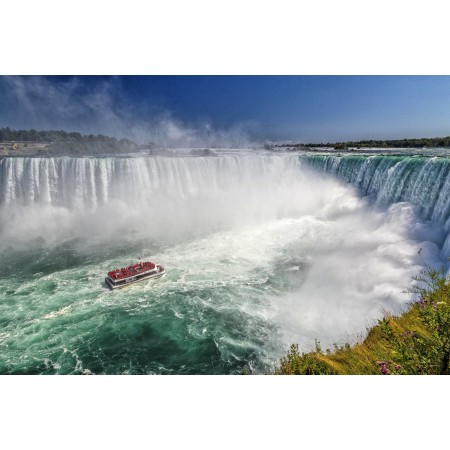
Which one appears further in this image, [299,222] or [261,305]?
[299,222]

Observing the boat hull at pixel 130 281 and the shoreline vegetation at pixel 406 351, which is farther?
the boat hull at pixel 130 281

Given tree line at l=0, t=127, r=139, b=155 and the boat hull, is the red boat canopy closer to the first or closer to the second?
the boat hull

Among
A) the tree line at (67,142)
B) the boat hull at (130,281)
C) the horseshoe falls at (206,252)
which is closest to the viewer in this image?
the horseshoe falls at (206,252)

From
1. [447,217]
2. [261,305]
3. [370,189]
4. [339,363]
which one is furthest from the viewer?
[370,189]

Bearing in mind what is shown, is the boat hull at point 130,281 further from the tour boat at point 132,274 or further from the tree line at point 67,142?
the tree line at point 67,142

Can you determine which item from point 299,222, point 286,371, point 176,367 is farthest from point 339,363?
point 299,222

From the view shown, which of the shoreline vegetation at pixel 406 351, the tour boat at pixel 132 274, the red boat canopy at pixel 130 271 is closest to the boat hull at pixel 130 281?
the tour boat at pixel 132 274

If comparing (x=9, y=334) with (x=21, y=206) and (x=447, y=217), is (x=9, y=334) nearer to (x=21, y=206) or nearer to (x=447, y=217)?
(x=21, y=206)
